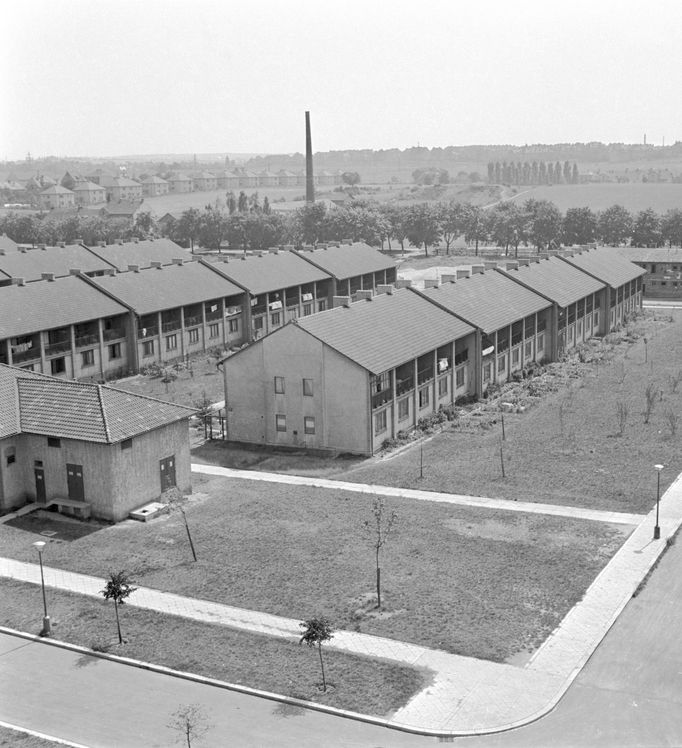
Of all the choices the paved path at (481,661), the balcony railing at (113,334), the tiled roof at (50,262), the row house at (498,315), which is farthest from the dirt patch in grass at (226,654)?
the tiled roof at (50,262)

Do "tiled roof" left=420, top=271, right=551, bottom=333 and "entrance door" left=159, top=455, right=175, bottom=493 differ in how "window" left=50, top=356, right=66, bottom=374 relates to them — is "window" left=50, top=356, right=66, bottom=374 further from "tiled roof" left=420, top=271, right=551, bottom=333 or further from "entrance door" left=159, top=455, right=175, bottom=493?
"entrance door" left=159, top=455, right=175, bottom=493

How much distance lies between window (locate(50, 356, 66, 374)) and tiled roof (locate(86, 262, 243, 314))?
283 inches

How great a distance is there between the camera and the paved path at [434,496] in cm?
4025

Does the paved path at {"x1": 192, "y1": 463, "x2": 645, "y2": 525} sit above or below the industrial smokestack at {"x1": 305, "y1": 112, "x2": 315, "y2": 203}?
below

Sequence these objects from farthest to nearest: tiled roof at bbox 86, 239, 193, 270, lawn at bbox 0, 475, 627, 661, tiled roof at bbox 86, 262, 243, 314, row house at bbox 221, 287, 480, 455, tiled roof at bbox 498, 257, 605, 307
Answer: tiled roof at bbox 86, 239, 193, 270 < tiled roof at bbox 498, 257, 605, 307 < tiled roof at bbox 86, 262, 243, 314 < row house at bbox 221, 287, 480, 455 < lawn at bbox 0, 475, 627, 661

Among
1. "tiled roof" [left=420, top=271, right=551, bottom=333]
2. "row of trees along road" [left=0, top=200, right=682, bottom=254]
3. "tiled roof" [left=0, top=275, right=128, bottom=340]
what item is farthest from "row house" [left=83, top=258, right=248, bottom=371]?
"row of trees along road" [left=0, top=200, right=682, bottom=254]

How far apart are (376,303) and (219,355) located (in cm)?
2245

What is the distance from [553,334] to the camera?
74312mm

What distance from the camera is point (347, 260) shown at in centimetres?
9944

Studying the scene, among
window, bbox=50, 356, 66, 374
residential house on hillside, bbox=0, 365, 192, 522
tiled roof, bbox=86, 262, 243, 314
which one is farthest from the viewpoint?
tiled roof, bbox=86, 262, 243, 314

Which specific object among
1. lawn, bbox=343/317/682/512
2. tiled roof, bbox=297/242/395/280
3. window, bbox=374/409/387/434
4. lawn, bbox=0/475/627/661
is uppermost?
tiled roof, bbox=297/242/395/280

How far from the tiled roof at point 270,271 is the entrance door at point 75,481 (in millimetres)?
43818

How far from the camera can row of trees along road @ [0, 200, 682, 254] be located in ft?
455

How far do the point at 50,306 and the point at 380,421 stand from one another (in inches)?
1147
